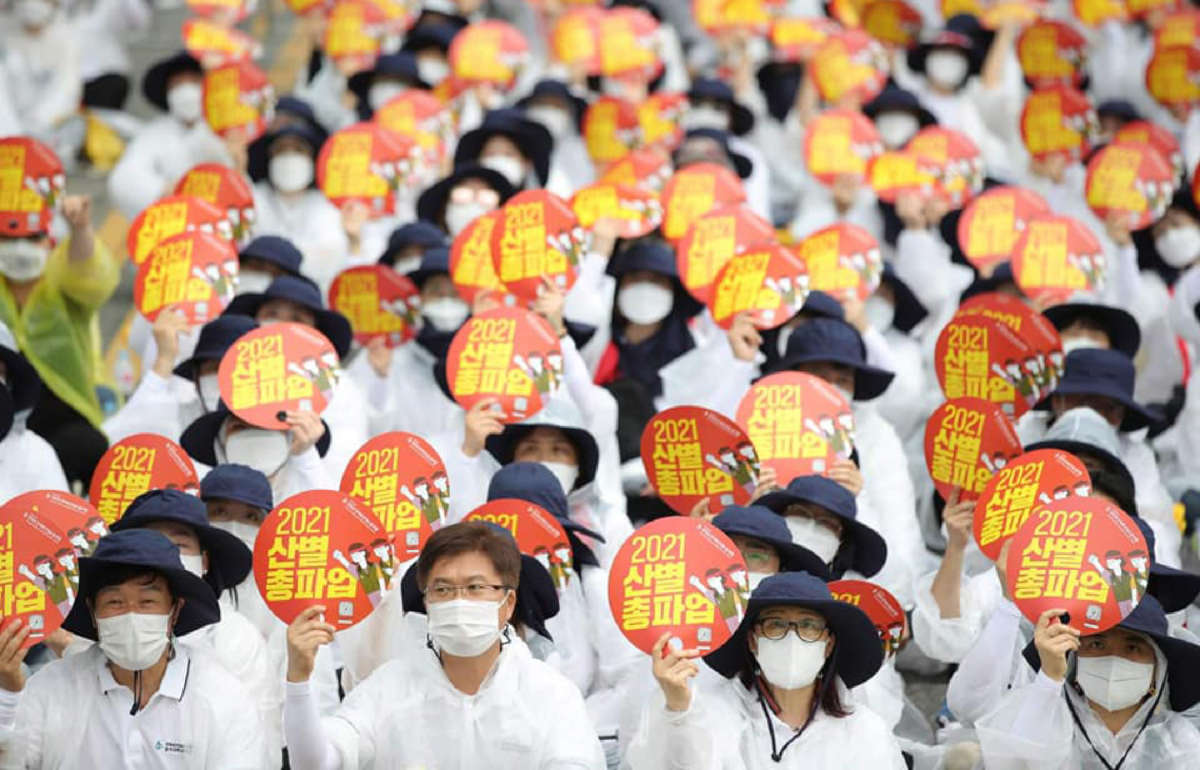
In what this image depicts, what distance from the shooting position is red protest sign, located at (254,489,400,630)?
6074 millimetres

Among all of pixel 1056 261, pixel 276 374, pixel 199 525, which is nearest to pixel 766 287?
pixel 1056 261

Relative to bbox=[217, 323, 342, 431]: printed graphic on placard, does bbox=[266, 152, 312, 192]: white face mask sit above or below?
above

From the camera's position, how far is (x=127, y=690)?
6066 mm

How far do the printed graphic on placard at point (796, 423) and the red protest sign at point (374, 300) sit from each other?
7.17ft

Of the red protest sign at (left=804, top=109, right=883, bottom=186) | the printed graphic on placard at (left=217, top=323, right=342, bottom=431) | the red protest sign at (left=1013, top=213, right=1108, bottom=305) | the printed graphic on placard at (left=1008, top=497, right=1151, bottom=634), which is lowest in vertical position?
the printed graphic on placard at (left=1008, top=497, right=1151, bottom=634)

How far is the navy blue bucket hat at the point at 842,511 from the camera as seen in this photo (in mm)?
7215

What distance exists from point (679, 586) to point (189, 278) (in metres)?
3.29

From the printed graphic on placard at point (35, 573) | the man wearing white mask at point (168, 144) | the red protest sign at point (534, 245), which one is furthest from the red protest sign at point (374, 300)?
the printed graphic on placard at point (35, 573)

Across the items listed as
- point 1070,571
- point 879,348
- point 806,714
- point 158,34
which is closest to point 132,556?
point 806,714

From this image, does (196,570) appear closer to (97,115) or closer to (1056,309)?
(1056,309)

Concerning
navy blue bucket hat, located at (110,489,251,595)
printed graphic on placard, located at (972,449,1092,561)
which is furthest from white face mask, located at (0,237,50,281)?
printed graphic on placard, located at (972,449,1092,561)

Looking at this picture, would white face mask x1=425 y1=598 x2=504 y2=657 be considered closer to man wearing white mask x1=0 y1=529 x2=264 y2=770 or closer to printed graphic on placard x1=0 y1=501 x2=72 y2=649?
man wearing white mask x1=0 y1=529 x2=264 y2=770

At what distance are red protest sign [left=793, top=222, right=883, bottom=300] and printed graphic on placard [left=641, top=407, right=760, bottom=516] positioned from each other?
2.16 meters

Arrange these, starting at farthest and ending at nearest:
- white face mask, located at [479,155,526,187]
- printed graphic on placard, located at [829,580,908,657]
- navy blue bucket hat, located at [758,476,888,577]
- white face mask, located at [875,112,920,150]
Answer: white face mask, located at [875,112,920,150] < white face mask, located at [479,155,526,187] < navy blue bucket hat, located at [758,476,888,577] < printed graphic on placard, located at [829,580,908,657]
